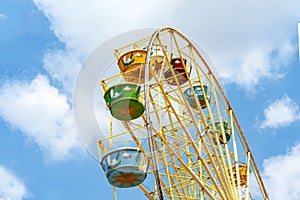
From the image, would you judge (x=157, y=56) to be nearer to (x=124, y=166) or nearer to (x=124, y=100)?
(x=124, y=100)

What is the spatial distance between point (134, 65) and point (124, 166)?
146 inches

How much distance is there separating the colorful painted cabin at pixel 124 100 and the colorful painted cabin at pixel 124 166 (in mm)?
1092

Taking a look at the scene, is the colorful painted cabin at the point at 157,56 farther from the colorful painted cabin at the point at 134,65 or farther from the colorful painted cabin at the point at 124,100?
the colorful painted cabin at the point at 124,100

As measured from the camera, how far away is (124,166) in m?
14.5

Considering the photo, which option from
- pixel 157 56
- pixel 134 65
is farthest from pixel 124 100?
pixel 157 56

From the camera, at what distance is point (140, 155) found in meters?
14.8

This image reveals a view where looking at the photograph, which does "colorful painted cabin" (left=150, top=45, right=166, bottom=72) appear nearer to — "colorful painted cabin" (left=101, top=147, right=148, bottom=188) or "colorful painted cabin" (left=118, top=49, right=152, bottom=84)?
"colorful painted cabin" (left=118, top=49, right=152, bottom=84)

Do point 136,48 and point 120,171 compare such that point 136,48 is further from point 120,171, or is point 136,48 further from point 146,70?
point 120,171

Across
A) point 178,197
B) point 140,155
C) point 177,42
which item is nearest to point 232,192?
point 178,197

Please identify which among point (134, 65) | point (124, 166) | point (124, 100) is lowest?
point (124, 166)

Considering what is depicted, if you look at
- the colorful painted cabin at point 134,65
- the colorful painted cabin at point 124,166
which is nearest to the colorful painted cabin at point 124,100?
the colorful painted cabin at point 124,166

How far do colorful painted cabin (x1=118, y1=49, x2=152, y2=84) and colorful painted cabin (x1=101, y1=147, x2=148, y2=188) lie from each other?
296cm

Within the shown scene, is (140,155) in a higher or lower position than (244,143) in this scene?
lower

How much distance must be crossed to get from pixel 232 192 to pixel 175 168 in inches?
119
